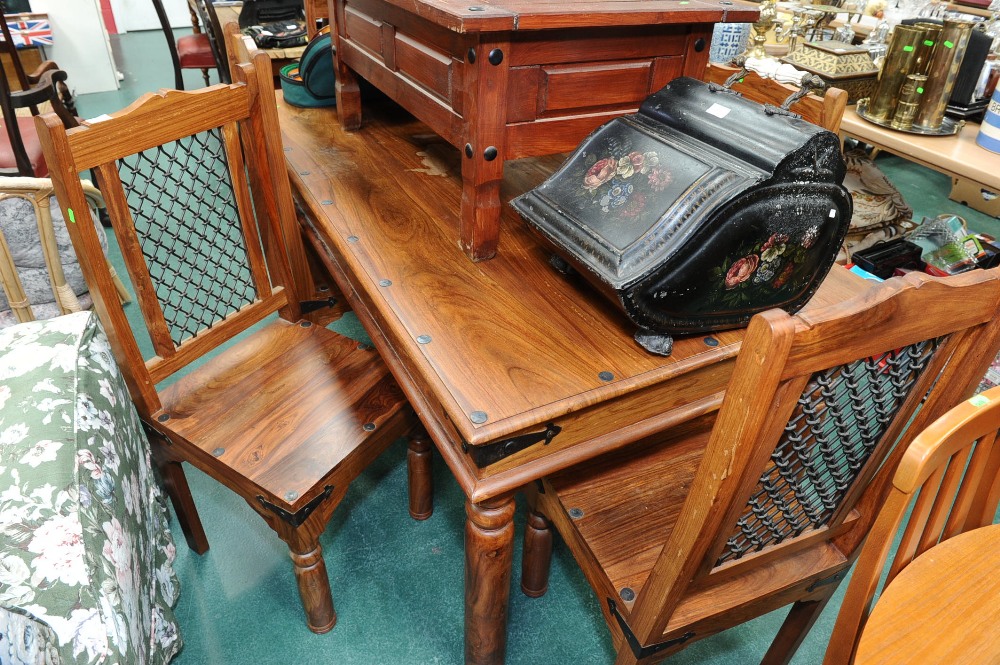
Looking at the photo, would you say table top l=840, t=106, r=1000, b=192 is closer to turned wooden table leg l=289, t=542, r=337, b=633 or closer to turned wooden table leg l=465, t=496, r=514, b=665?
turned wooden table leg l=465, t=496, r=514, b=665

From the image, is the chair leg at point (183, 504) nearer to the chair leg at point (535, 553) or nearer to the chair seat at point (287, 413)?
the chair seat at point (287, 413)

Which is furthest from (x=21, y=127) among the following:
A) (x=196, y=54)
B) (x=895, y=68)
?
(x=895, y=68)

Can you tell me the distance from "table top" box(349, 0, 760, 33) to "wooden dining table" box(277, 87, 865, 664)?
1.43 feet

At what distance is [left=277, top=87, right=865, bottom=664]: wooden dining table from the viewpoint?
97 centimetres

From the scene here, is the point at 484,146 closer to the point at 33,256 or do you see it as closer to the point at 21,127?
the point at 33,256

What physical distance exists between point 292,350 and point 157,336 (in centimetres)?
32

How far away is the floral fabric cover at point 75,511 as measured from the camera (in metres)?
0.85

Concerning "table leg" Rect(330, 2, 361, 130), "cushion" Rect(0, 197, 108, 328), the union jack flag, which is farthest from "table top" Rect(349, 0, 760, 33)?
the union jack flag

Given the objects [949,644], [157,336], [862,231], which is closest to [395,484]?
[157,336]

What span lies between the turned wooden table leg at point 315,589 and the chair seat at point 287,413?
17 cm

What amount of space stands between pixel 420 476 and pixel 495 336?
2.33 ft

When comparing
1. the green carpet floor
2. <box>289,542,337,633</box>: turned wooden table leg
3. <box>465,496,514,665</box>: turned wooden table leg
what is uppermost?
<box>465,496,514,665</box>: turned wooden table leg

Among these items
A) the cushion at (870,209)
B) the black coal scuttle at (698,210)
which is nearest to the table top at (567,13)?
Result: the black coal scuttle at (698,210)

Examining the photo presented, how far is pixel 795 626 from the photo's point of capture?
1212 mm
